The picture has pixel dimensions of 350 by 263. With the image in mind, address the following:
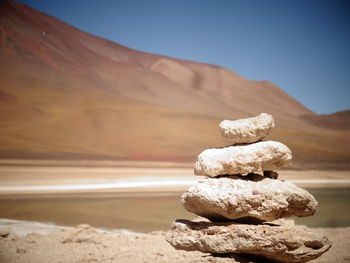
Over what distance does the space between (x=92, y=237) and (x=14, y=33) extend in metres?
68.1

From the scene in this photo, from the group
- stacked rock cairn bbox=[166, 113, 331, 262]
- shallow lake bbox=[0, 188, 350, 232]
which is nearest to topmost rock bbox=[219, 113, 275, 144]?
stacked rock cairn bbox=[166, 113, 331, 262]

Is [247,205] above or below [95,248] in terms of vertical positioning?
above

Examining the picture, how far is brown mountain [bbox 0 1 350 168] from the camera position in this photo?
43.3 m

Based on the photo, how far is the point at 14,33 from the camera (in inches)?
2749

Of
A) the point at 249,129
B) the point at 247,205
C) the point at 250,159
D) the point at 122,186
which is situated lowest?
the point at 122,186

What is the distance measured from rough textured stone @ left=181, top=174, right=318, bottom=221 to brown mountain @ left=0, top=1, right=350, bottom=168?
33.2 m

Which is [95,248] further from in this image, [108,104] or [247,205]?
[108,104]

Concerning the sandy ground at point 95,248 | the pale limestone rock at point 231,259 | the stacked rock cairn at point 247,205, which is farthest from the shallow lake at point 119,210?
the stacked rock cairn at point 247,205

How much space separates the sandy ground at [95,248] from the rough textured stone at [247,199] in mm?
2956

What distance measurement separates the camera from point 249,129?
593 cm

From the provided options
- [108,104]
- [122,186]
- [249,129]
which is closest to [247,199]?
[249,129]

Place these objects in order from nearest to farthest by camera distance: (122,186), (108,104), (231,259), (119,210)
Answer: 1. (231,259)
2. (119,210)
3. (122,186)
4. (108,104)

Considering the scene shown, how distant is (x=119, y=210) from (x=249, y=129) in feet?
36.3

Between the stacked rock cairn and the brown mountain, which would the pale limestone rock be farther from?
the brown mountain
